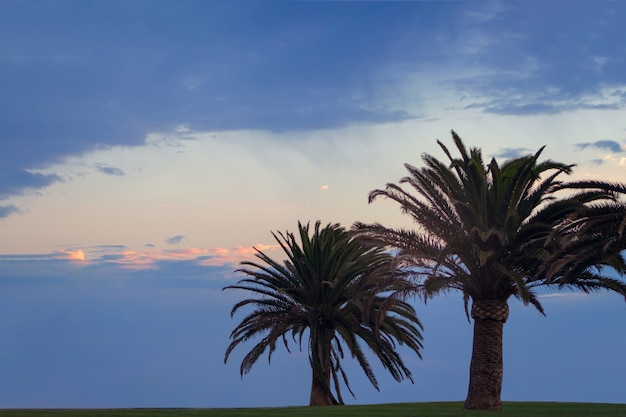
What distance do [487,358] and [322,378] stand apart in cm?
1299

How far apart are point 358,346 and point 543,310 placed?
12109 millimetres

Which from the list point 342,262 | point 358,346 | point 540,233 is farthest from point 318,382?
point 540,233

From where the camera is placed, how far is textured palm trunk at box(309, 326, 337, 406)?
43000 millimetres

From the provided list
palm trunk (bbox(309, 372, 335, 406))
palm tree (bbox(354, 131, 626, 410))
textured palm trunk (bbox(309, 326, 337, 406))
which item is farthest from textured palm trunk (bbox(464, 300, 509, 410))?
palm trunk (bbox(309, 372, 335, 406))

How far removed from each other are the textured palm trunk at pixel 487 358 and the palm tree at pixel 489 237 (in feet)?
0.13

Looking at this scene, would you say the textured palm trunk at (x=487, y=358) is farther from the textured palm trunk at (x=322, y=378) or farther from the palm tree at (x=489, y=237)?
the textured palm trunk at (x=322, y=378)

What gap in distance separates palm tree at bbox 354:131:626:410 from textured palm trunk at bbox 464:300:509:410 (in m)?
0.04

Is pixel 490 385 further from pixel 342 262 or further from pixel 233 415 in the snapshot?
pixel 342 262

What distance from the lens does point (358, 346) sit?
142 feet

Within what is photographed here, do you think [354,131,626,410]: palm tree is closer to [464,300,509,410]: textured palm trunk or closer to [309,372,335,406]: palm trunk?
[464,300,509,410]: textured palm trunk

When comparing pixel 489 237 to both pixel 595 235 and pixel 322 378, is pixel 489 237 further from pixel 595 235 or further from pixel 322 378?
pixel 322 378

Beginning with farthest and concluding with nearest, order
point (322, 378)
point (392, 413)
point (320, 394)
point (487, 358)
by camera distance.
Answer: point (320, 394) → point (322, 378) → point (487, 358) → point (392, 413)

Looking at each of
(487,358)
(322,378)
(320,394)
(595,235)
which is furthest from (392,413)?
(320,394)

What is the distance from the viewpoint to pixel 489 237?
3148 cm
